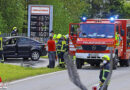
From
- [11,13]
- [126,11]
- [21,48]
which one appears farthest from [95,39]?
[126,11]

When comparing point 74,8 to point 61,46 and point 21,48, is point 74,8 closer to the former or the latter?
point 21,48

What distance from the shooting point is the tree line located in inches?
2095

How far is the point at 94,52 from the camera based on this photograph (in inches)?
898

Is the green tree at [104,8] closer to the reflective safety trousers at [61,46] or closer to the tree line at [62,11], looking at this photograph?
the tree line at [62,11]

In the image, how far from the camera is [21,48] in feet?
92.4

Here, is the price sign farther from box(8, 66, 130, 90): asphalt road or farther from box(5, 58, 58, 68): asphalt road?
box(8, 66, 130, 90): asphalt road

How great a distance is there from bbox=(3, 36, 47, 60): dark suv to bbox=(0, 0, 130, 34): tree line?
1742 centimetres

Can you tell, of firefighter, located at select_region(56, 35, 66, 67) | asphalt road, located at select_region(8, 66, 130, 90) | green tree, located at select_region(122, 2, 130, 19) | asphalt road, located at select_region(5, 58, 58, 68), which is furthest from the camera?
green tree, located at select_region(122, 2, 130, 19)

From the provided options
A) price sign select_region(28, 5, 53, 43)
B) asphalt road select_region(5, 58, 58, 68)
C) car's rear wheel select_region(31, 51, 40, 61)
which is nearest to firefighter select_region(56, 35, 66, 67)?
asphalt road select_region(5, 58, 58, 68)

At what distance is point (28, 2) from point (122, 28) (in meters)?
48.3

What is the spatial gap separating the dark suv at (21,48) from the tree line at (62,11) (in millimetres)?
17418

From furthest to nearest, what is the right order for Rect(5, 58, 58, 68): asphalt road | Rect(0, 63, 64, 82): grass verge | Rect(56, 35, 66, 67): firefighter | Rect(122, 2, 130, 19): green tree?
Rect(122, 2, 130, 19): green tree < Rect(5, 58, 58, 68): asphalt road < Rect(56, 35, 66, 67): firefighter < Rect(0, 63, 64, 82): grass verge

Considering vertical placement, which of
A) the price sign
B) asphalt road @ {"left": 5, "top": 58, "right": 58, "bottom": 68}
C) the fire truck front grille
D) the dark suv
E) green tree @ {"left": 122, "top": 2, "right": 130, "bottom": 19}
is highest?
green tree @ {"left": 122, "top": 2, "right": 130, "bottom": 19}

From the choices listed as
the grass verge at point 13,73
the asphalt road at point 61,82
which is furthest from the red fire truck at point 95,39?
the asphalt road at point 61,82
